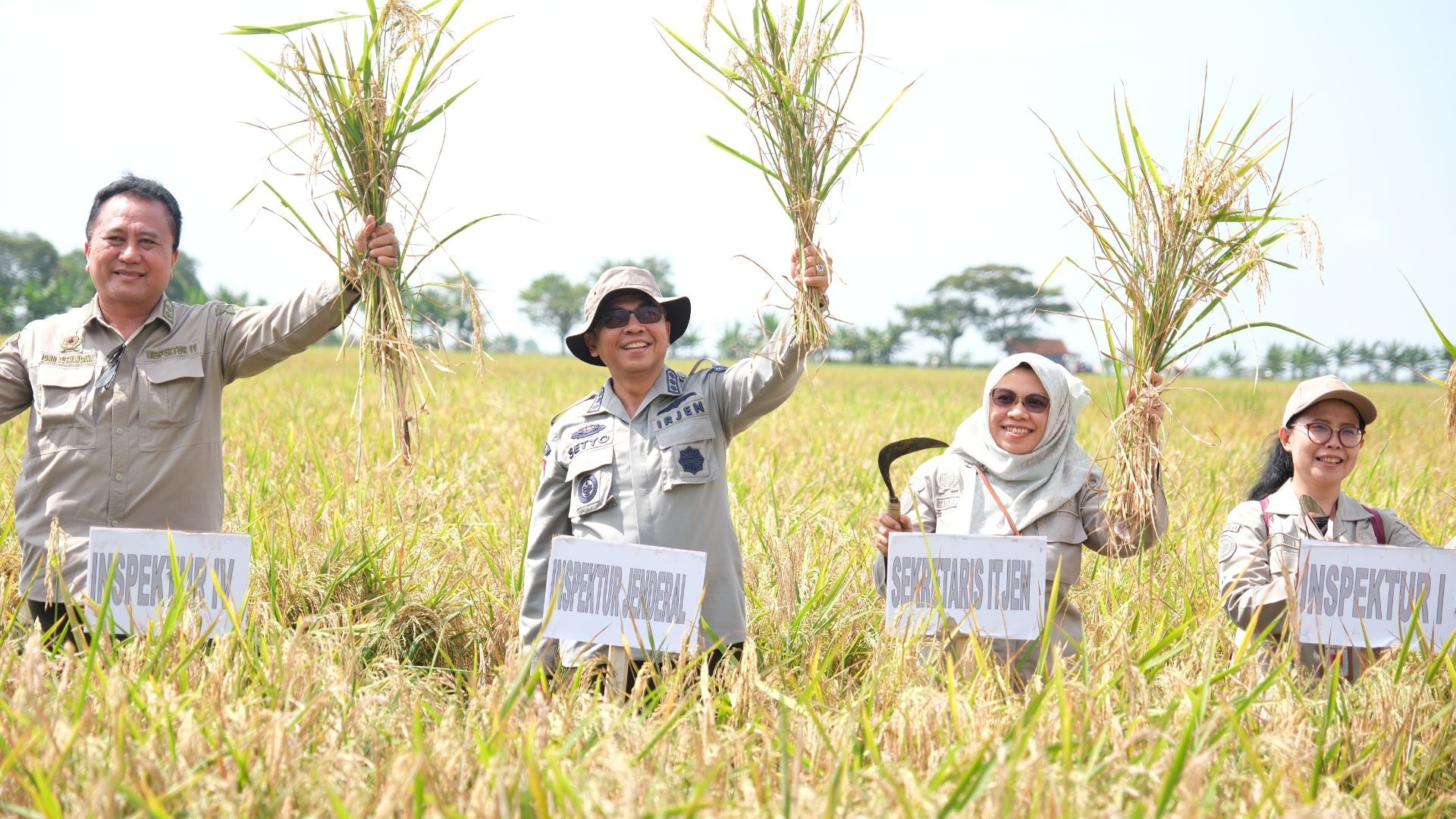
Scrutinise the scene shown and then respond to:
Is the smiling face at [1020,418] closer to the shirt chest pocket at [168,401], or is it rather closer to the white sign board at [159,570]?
the white sign board at [159,570]

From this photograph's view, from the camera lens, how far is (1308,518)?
2389 millimetres

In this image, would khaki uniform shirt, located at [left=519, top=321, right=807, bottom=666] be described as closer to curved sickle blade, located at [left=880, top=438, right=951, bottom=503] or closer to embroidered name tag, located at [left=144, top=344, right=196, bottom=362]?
curved sickle blade, located at [left=880, top=438, right=951, bottom=503]

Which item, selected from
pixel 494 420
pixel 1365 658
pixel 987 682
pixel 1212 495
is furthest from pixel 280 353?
pixel 494 420

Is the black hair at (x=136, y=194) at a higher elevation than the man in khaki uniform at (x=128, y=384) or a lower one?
higher

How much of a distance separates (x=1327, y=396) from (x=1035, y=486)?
2.25 ft

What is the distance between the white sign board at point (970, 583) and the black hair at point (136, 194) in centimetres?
194

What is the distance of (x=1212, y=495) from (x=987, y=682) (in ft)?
11.9

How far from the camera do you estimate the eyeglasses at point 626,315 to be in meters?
2.46

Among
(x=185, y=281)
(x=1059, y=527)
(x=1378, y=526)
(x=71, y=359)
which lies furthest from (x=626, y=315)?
(x=185, y=281)

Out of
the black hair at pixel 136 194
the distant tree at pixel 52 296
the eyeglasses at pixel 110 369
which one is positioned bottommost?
the eyeglasses at pixel 110 369

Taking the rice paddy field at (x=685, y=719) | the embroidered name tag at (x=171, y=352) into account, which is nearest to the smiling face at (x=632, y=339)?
the rice paddy field at (x=685, y=719)

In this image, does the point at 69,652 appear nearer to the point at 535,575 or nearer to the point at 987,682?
the point at 535,575

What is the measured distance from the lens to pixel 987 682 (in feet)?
6.97

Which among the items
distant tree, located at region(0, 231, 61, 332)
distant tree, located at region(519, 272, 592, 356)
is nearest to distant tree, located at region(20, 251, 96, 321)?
distant tree, located at region(0, 231, 61, 332)
